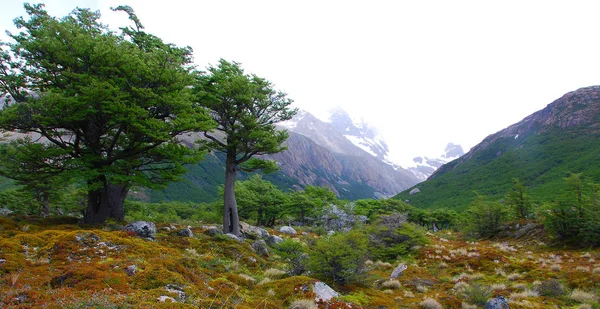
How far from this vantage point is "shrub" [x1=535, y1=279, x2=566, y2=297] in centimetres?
1109

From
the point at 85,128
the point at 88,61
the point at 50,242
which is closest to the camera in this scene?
the point at 50,242

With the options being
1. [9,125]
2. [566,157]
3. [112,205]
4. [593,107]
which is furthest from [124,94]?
[593,107]

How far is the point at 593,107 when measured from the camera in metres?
151

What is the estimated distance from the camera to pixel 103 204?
54.9ft

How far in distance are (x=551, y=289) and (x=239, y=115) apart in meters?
18.1

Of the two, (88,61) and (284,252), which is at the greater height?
(88,61)

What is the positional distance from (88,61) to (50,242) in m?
9.58

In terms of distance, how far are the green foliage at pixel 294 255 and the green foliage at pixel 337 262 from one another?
1179 mm

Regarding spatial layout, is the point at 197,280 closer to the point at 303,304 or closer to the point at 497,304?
the point at 303,304

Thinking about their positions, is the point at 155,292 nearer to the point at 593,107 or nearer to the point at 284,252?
the point at 284,252

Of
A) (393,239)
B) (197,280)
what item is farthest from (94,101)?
(393,239)

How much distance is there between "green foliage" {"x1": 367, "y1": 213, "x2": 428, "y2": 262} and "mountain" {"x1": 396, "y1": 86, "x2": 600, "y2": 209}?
91.3 metres

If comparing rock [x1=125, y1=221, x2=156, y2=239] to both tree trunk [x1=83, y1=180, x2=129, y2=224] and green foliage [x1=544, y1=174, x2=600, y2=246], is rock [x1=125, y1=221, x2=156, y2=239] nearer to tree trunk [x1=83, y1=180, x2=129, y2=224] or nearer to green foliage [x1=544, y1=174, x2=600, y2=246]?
tree trunk [x1=83, y1=180, x2=129, y2=224]

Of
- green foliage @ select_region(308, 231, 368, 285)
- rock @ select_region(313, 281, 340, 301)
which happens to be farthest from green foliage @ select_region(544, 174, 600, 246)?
rock @ select_region(313, 281, 340, 301)
